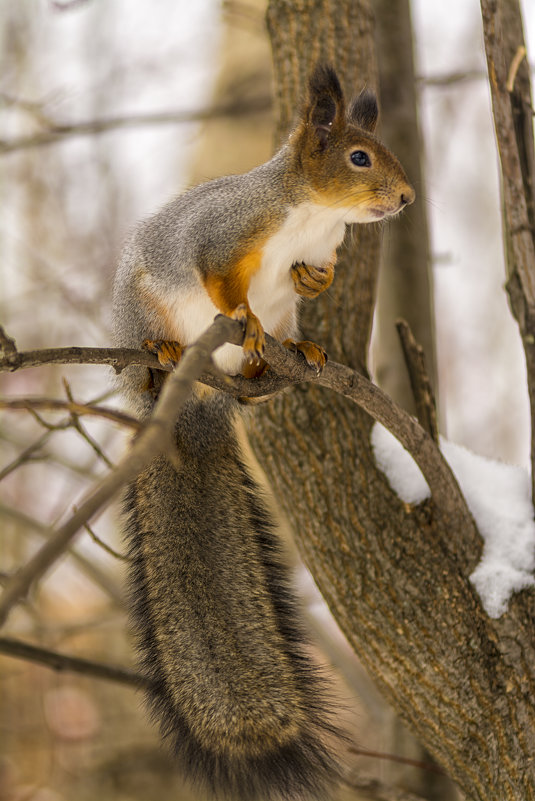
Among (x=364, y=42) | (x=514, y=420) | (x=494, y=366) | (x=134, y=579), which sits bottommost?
(x=134, y=579)

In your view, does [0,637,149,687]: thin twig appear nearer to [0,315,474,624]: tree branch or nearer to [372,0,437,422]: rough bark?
[0,315,474,624]: tree branch

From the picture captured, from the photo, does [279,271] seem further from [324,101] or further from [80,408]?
[80,408]

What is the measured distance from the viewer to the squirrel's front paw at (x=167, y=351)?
1.66 metres

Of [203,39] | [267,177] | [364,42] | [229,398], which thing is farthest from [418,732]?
[203,39]

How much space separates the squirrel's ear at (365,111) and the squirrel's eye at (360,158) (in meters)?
0.16

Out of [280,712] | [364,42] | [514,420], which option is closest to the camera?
[280,712]

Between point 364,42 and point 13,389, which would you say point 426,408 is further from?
point 13,389

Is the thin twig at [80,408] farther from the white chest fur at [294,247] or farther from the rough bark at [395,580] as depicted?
the rough bark at [395,580]

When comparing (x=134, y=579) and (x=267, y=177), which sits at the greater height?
(x=267, y=177)

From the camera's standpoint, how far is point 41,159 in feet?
15.3

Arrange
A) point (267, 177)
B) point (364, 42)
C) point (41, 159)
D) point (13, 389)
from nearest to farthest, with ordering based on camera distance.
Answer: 1. point (267, 177)
2. point (364, 42)
3. point (13, 389)
4. point (41, 159)

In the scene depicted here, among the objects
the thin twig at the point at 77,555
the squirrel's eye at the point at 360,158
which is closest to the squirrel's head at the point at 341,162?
the squirrel's eye at the point at 360,158

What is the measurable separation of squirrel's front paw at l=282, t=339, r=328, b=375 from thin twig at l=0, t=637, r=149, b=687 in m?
0.80

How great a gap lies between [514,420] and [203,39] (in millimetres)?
2930
